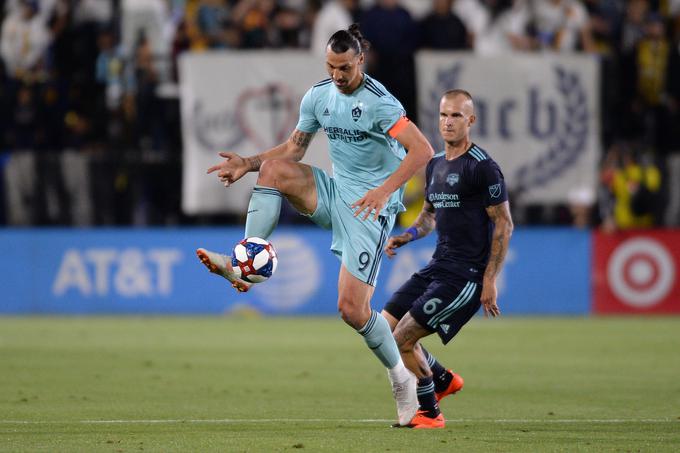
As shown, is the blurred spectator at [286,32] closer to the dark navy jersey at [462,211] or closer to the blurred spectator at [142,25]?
the blurred spectator at [142,25]

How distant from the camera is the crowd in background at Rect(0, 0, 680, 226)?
63.9 feet

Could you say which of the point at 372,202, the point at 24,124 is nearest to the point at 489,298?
the point at 372,202

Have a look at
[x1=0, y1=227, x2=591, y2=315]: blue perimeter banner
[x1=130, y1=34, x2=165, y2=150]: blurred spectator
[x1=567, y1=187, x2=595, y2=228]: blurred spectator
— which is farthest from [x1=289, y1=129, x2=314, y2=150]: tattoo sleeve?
[x1=567, y1=187, x2=595, y2=228]: blurred spectator

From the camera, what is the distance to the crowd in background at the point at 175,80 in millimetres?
19484

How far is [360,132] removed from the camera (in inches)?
349

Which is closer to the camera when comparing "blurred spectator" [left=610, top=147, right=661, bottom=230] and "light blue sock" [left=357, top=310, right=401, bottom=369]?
"light blue sock" [left=357, top=310, right=401, bottom=369]

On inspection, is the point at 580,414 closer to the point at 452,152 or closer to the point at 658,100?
the point at 452,152

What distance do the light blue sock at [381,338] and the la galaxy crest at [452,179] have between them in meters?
1.11

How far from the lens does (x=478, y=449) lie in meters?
7.75

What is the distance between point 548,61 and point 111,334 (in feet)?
26.1

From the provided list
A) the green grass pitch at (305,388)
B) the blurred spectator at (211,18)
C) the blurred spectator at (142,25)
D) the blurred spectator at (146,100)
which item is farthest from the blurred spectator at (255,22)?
the green grass pitch at (305,388)

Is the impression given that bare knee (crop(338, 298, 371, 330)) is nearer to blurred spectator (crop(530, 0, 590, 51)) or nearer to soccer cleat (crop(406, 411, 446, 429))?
soccer cleat (crop(406, 411, 446, 429))

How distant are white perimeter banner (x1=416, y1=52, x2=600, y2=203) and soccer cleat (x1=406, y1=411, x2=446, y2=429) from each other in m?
11.1

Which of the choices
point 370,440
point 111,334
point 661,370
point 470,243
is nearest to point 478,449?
point 370,440
